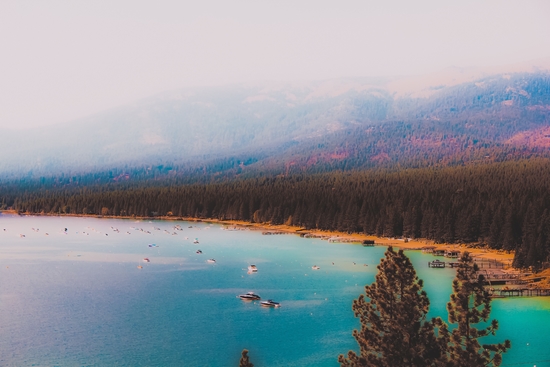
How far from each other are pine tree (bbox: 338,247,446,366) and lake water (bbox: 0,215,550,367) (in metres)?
20.7

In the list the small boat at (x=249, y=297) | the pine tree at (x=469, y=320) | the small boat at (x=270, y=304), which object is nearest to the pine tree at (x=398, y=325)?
the pine tree at (x=469, y=320)

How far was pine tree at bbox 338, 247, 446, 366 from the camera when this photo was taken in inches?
1358

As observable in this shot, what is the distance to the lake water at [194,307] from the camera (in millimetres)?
57438

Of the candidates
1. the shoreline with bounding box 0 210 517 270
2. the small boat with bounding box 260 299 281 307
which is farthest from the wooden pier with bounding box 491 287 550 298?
the small boat with bounding box 260 299 281 307

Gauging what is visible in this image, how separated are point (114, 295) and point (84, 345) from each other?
24934mm

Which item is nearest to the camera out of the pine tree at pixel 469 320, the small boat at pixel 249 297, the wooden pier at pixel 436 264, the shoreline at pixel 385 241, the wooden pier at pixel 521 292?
the pine tree at pixel 469 320

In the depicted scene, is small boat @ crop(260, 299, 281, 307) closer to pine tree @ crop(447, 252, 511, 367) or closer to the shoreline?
pine tree @ crop(447, 252, 511, 367)

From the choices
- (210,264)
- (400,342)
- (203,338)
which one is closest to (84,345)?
(203,338)

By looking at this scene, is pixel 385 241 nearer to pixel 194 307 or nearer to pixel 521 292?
pixel 521 292

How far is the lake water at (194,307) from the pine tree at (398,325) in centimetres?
2070

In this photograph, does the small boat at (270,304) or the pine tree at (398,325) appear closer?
the pine tree at (398,325)

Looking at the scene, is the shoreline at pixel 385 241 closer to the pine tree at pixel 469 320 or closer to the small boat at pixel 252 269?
the small boat at pixel 252 269

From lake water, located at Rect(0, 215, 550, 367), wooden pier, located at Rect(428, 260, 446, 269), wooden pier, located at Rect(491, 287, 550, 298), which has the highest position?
wooden pier, located at Rect(428, 260, 446, 269)

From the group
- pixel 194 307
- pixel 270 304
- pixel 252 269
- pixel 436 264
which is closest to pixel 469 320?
pixel 270 304
